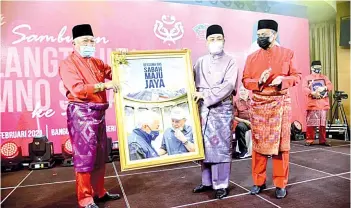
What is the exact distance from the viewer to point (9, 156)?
3676 mm

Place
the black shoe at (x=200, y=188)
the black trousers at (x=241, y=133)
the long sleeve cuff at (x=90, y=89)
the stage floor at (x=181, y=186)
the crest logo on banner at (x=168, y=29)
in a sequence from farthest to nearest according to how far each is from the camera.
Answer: the crest logo on banner at (x=168, y=29) < the black trousers at (x=241, y=133) < the black shoe at (x=200, y=188) < the stage floor at (x=181, y=186) < the long sleeve cuff at (x=90, y=89)

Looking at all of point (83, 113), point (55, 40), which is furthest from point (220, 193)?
point (55, 40)

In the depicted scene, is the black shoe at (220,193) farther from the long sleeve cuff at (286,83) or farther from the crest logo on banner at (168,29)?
the crest logo on banner at (168,29)

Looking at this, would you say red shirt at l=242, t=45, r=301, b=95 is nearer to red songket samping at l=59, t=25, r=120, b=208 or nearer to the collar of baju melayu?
the collar of baju melayu

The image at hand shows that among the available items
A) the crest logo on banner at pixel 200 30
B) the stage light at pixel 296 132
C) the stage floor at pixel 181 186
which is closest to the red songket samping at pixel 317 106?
the stage light at pixel 296 132

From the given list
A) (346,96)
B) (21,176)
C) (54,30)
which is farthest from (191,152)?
(346,96)

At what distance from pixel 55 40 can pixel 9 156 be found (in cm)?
166

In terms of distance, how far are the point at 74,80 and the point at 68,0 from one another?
2.39m

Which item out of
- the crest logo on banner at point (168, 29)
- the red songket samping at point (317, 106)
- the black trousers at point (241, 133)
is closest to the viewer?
the black trousers at point (241, 133)

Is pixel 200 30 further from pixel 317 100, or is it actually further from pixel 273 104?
pixel 273 104

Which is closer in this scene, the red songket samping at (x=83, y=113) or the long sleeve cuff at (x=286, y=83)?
the red songket samping at (x=83, y=113)

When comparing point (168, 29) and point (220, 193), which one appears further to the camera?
point (168, 29)

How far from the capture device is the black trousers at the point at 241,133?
13.3 ft

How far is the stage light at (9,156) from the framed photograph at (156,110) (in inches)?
91.5
